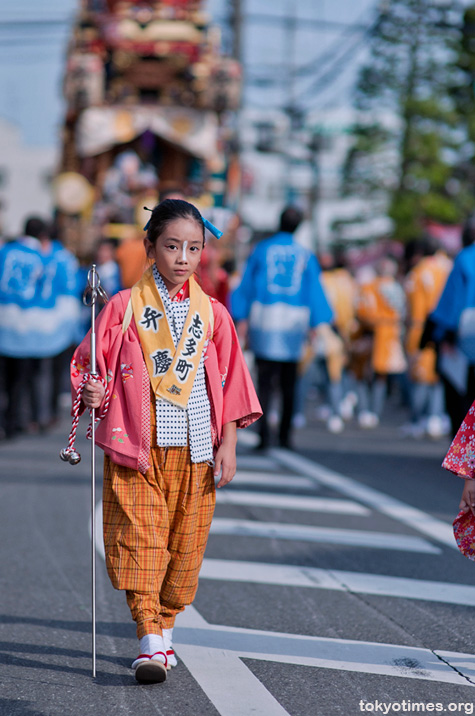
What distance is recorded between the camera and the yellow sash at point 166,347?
3.55 m

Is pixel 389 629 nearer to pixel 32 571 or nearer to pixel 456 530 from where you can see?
pixel 456 530

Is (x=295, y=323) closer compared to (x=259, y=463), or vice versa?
(x=259, y=463)

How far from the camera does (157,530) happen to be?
139 inches

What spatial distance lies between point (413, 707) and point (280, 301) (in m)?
6.28

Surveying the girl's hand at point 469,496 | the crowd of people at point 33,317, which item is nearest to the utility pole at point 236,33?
the crowd of people at point 33,317

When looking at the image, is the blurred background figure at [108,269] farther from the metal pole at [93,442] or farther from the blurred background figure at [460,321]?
the metal pole at [93,442]

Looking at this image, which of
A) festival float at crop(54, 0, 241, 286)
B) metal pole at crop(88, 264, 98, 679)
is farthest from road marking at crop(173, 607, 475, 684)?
festival float at crop(54, 0, 241, 286)

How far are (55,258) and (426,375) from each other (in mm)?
4015

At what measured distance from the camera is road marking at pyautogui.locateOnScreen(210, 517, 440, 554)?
5.93 metres

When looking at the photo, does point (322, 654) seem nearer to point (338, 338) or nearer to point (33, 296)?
point (33, 296)

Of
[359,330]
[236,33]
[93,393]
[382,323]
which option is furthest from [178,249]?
[236,33]

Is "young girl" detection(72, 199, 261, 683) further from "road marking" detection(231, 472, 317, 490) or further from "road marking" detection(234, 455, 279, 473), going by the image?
"road marking" detection(234, 455, 279, 473)

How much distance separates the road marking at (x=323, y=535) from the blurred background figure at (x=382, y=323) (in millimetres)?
6081

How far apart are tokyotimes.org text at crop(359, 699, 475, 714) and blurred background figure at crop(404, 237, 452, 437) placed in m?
7.93
